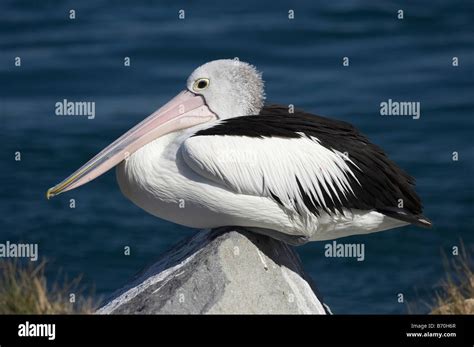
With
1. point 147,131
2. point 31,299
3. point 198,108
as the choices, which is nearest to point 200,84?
point 198,108

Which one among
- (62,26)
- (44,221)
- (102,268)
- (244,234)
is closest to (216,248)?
(244,234)

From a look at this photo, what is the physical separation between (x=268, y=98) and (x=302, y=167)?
1007cm

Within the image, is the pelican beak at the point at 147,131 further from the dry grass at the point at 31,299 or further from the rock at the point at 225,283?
the dry grass at the point at 31,299

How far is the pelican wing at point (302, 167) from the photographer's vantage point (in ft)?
25.9

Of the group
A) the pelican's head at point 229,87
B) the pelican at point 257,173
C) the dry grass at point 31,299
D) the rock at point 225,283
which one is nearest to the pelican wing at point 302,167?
the pelican at point 257,173

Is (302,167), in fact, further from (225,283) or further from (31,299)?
(31,299)

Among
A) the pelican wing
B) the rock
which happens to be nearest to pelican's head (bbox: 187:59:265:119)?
the pelican wing

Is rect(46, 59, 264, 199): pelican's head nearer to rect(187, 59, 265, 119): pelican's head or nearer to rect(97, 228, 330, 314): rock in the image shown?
rect(187, 59, 265, 119): pelican's head

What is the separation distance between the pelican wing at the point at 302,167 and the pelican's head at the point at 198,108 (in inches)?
9.4

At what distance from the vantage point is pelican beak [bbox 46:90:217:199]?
8.26 m

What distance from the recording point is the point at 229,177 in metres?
7.85

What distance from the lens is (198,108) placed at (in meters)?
8.45

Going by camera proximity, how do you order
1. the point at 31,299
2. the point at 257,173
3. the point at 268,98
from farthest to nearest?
the point at 268,98, the point at 257,173, the point at 31,299

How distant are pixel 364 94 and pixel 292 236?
40.0ft
